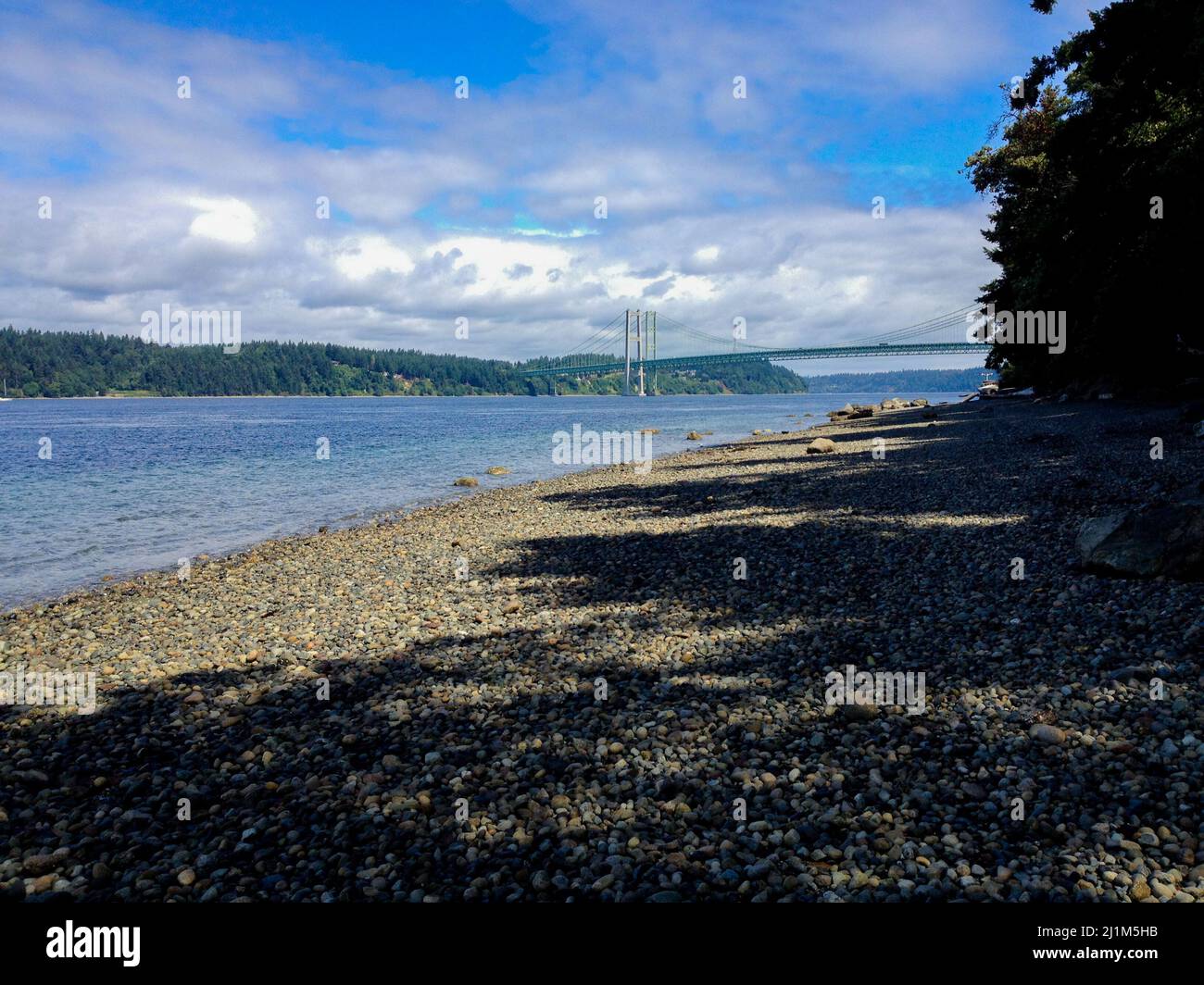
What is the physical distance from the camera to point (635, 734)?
6281mm

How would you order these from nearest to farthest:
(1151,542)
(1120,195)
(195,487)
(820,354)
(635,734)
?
(635,734)
(1151,542)
(1120,195)
(195,487)
(820,354)

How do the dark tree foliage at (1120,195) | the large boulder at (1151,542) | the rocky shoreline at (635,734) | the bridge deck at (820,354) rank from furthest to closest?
the bridge deck at (820,354) → the dark tree foliage at (1120,195) → the large boulder at (1151,542) → the rocky shoreline at (635,734)

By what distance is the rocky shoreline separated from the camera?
452 cm

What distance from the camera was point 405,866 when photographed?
15.3 feet

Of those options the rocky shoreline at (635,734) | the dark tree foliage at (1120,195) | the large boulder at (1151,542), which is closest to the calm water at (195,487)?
the rocky shoreline at (635,734)

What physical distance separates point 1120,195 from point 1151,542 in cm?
2477

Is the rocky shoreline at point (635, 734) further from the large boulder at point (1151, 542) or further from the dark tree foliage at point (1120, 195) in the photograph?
the dark tree foliage at point (1120, 195)

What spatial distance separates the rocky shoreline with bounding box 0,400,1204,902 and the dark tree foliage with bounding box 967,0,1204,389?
44.1ft

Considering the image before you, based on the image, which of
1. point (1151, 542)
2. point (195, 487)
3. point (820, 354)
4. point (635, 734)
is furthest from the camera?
point (820, 354)

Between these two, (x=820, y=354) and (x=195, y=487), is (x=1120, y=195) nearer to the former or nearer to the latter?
(x=195, y=487)

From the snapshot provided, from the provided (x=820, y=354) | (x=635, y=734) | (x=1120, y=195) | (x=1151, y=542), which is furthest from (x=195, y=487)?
(x=820, y=354)

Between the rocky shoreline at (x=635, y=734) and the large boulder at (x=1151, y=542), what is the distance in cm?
37

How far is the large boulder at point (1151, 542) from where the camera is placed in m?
8.55
